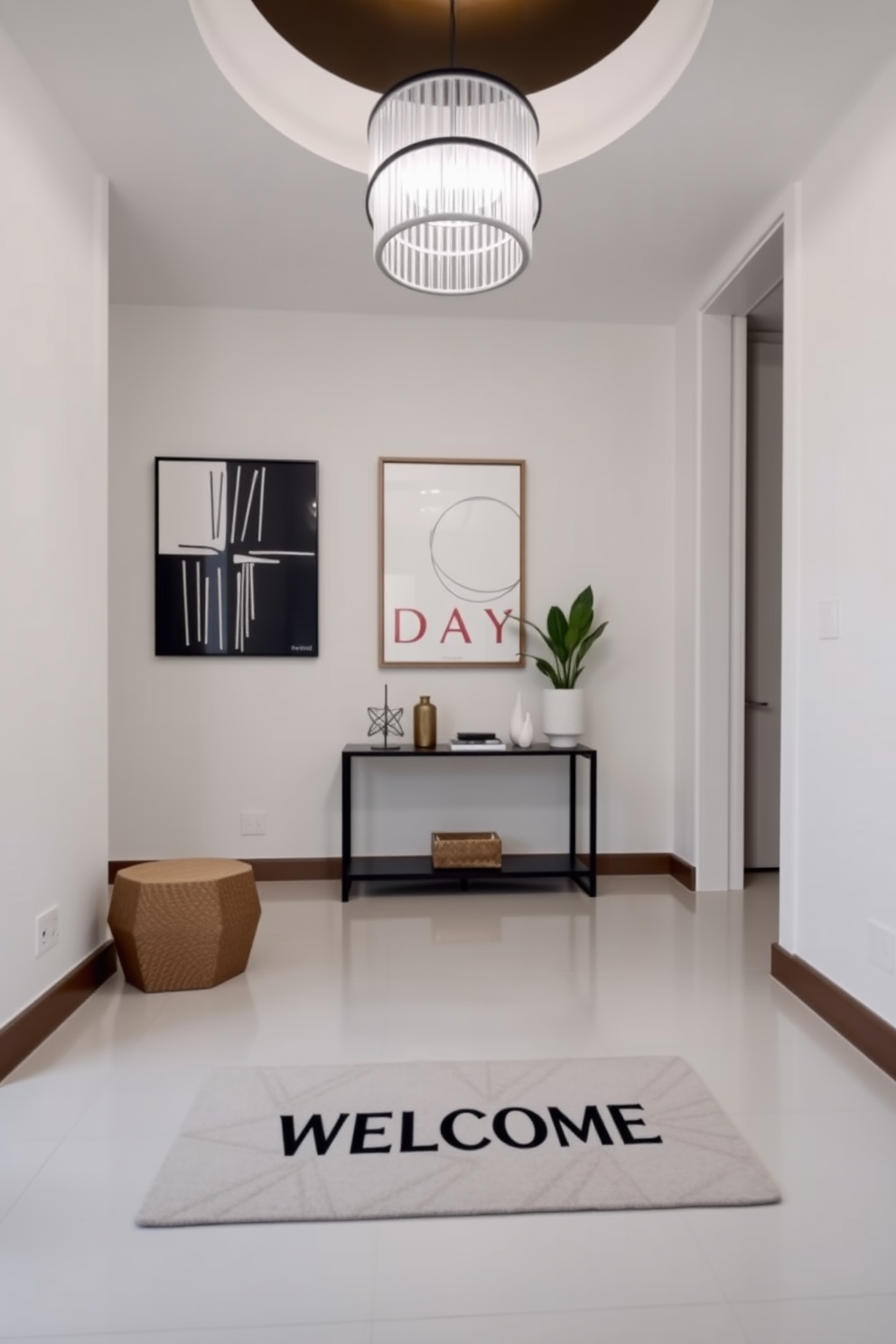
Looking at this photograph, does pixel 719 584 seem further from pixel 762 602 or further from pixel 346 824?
pixel 346 824

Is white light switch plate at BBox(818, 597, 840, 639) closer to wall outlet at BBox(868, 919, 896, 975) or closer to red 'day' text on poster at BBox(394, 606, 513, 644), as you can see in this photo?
wall outlet at BBox(868, 919, 896, 975)

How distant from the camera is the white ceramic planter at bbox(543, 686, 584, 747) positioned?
3.82 m

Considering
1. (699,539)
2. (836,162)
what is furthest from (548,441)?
(836,162)

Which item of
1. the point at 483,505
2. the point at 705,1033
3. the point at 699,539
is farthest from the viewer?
the point at 483,505

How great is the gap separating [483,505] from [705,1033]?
255 cm

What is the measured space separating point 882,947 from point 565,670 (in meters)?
1.94

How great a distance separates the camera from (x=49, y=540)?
2.40m

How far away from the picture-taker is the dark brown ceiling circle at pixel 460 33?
2475mm

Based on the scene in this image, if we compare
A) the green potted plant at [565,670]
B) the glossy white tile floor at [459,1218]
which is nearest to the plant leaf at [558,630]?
the green potted plant at [565,670]

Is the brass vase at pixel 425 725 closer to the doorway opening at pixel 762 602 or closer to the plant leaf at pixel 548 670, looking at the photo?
the plant leaf at pixel 548 670

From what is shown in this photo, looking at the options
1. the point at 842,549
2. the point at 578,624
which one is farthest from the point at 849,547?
the point at 578,624

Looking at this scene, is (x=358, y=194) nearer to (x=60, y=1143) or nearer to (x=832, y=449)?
(x=832, y=449)

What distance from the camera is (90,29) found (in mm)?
2145

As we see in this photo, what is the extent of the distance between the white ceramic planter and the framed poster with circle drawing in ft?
1.05
